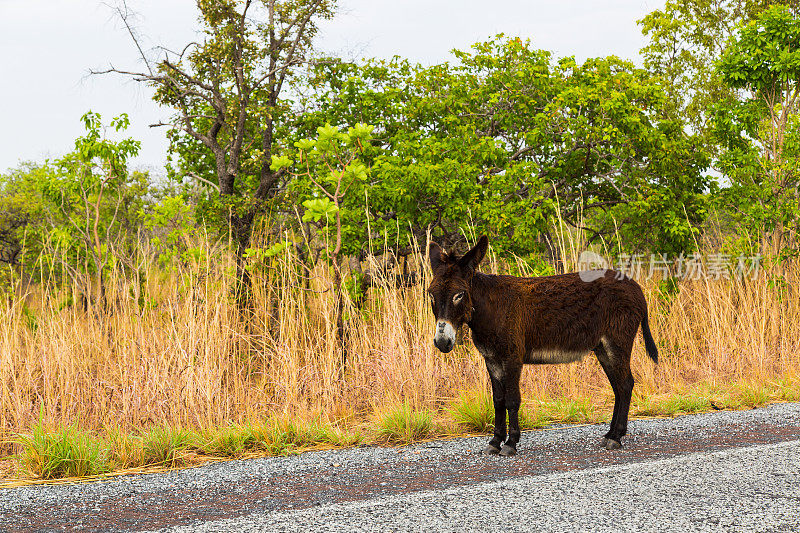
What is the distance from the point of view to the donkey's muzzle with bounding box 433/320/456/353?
438 cm

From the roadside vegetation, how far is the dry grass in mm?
34

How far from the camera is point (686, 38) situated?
18.6 m

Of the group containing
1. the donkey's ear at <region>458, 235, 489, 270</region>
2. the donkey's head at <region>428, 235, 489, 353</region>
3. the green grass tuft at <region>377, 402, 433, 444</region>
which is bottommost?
the green grass tuft at <region>377, 402, 433, 444</region>

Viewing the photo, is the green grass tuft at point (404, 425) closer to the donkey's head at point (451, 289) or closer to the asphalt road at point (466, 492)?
the asphalt road at point (466, 492)

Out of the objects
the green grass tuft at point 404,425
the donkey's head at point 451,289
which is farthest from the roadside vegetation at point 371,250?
the donkey's head at point 451,289

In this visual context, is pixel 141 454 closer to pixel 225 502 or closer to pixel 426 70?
pixel 225 502

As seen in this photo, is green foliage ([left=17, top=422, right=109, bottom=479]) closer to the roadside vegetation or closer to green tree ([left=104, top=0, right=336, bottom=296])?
the roadside vegetation

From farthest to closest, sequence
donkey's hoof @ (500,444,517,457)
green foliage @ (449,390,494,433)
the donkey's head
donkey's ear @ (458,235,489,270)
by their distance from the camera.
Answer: green foliage @ (449,390,494,433) < donkey's hoof @ (500,444,517,457) < donkey's ear @ (458,235,489,270) < the donkey's head

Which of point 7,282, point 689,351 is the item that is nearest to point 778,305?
point 689,351

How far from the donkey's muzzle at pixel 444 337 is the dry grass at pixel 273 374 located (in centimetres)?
160

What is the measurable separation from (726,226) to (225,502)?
13.6 metres

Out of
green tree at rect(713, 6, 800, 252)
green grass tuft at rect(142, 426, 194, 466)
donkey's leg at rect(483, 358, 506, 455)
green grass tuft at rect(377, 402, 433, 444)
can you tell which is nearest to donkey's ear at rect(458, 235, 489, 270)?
donkey's leg at rect(483, 358, 506, 455)

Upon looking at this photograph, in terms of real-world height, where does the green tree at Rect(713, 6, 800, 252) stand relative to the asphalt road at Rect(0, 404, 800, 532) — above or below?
above

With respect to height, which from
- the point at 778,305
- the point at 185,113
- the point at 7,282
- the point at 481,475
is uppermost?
the point at 185,113
